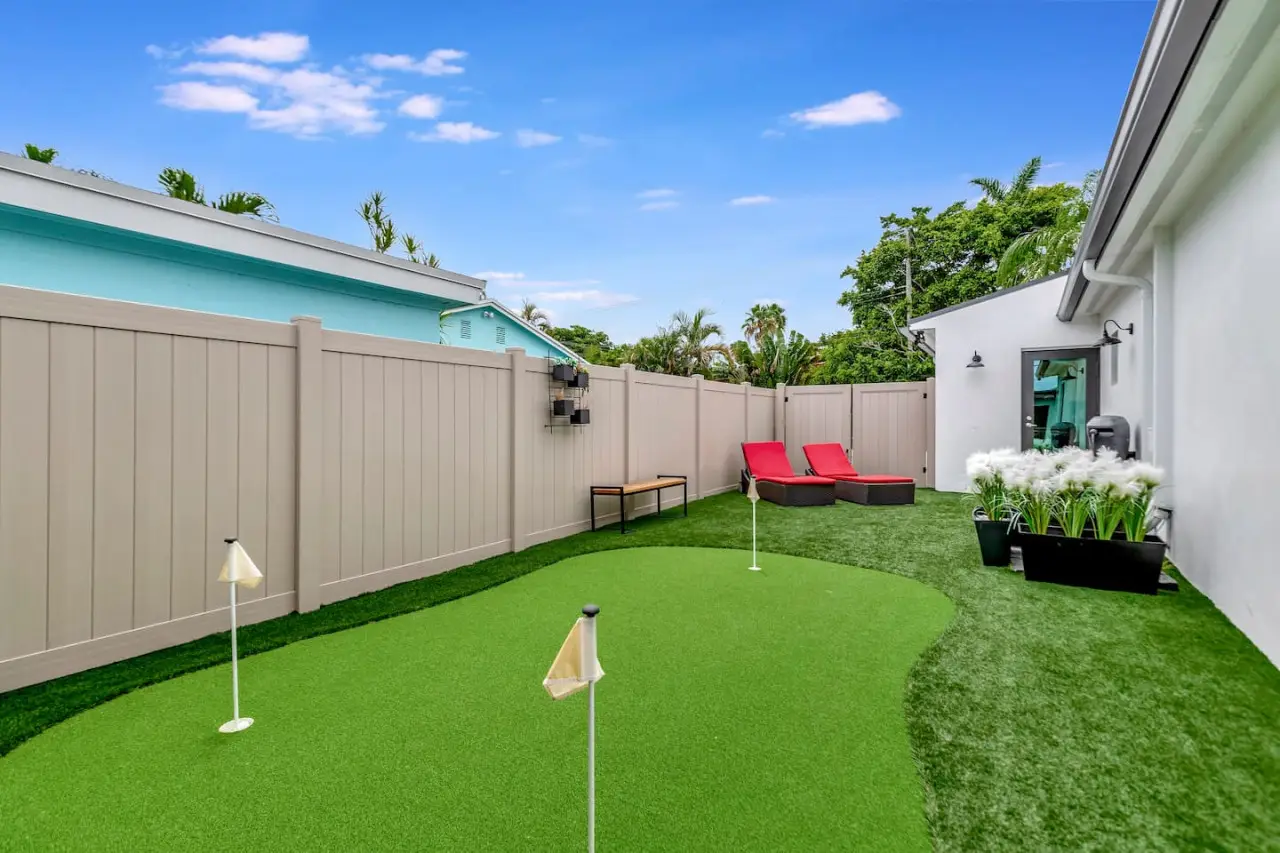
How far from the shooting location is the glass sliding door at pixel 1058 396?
7.85 meters

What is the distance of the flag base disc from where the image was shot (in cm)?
215

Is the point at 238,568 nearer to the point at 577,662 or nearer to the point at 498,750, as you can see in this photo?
the point at 498,750

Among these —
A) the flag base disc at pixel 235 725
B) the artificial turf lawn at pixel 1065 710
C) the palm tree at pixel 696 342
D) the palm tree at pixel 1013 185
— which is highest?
the palm tree at pixel 1013 185

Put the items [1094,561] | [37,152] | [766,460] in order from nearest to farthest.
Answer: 1. [1094,561]
2. [37,152]
3. [766,460]

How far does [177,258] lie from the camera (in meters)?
6.17

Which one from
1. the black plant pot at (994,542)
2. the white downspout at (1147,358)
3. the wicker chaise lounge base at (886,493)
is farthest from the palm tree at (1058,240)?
the black plant pot at (994,542)

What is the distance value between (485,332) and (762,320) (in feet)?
54.4

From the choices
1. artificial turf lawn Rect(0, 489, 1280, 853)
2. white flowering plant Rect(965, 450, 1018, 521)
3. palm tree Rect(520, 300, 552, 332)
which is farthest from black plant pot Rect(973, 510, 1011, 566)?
palm tree Rect(520, 300, 552, 332)

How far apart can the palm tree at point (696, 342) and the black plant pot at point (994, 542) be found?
17.0 metres

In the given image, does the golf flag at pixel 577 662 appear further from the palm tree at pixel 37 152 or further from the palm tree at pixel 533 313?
the palm tree at pixel 533 313

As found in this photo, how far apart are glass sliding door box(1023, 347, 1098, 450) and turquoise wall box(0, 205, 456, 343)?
381 inches

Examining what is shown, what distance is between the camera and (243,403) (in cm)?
337

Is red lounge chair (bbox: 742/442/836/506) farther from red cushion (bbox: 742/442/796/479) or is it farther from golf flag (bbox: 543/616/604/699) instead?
golf flag (bbox: 543/616/604/699)

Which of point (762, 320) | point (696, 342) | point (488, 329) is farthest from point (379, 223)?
point (762, 320)
